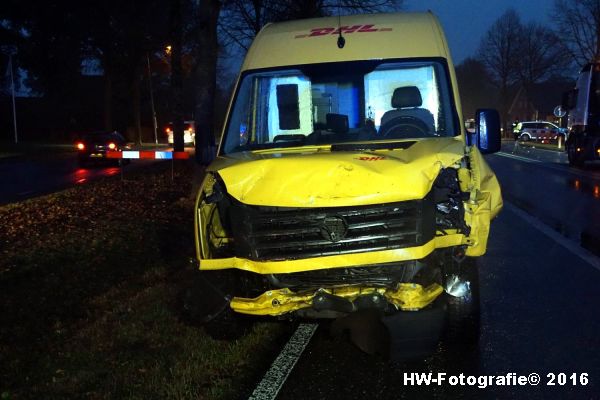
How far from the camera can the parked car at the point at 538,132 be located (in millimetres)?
55281

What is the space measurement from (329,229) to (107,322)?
2597 millimetres

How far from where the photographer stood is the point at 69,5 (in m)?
33.9

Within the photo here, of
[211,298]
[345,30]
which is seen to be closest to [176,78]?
[345,30]

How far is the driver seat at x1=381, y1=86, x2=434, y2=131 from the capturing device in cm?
605

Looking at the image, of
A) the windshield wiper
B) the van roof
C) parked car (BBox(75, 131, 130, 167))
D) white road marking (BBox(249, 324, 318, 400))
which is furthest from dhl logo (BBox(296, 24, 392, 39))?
parked car (BBox(75, 131, 130, 167))

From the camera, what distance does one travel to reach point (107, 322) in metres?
5.93

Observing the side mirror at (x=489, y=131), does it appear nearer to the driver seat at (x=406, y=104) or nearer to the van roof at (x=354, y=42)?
the driver seat at (x=406, y=104)

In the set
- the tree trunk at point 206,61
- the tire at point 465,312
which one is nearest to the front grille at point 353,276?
the tire at point 465,312

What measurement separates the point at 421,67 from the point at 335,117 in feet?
2.95

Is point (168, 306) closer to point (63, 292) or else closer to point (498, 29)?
point (63, 292)

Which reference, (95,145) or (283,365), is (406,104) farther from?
(95,145)

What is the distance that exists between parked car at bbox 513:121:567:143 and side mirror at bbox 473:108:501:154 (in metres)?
52.3

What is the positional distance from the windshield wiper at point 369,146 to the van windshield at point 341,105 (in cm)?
39

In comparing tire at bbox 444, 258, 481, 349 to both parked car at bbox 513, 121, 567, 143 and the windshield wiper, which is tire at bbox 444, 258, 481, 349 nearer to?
the windshield wiper
